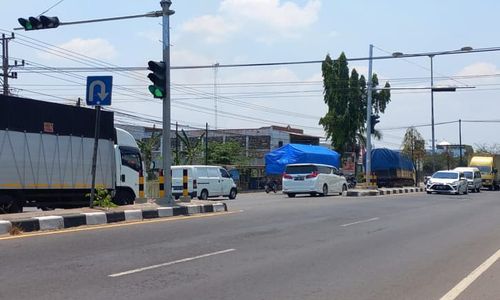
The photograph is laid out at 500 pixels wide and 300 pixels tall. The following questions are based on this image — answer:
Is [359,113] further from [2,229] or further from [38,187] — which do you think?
[2,229]

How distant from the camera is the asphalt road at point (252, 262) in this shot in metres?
7.27

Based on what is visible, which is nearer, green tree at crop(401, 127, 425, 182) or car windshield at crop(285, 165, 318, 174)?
car windshield at crop(285, 165, 318, 174)

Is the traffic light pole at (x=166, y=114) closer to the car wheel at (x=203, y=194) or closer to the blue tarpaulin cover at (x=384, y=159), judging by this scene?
the car wheel at (x=203, y=194)

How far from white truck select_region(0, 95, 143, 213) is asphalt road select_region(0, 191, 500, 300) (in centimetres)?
394

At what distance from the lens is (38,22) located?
17.0m

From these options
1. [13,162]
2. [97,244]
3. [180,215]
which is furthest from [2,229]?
[180,215]

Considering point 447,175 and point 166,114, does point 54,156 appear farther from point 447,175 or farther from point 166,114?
point 447,175

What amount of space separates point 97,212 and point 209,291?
309 inches

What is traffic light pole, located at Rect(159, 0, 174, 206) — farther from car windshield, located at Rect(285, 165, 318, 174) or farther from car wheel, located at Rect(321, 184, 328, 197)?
car wheel, located at Rect(321, 184, 328, 197)

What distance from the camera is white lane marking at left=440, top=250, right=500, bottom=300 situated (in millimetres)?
7273

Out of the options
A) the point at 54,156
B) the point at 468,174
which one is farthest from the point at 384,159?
the point at 54,156

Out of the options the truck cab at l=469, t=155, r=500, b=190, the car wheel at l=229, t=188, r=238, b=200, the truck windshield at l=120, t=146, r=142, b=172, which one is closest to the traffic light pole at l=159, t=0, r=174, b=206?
the truck windshield at l=120, t=146, r=142, b=172

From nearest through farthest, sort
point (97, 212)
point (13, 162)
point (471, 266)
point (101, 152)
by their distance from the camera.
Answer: point (471, 266)
point (97, 212)
point (13, 162)
point (101, 152)

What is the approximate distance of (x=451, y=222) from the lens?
1675 centimetres
